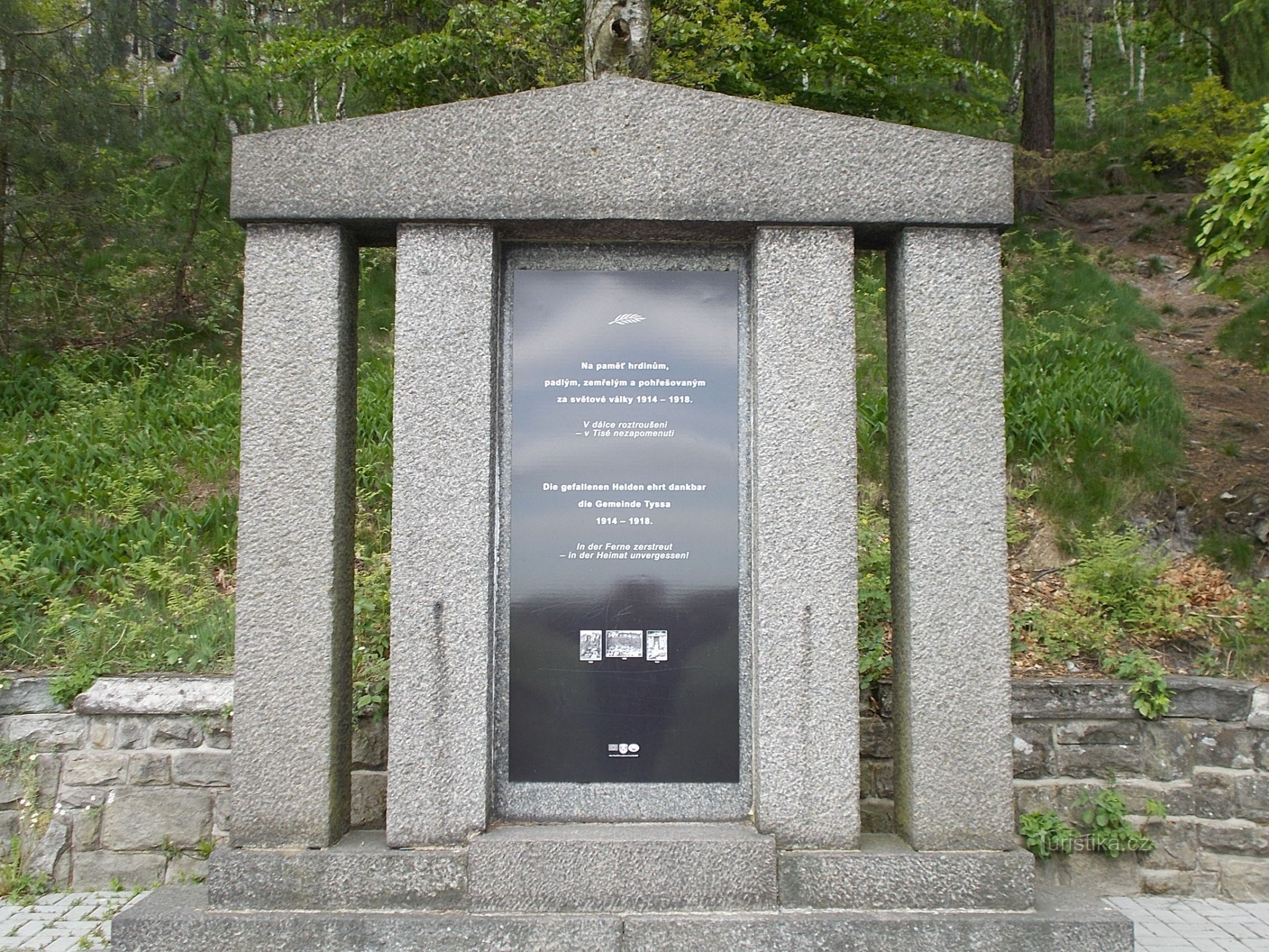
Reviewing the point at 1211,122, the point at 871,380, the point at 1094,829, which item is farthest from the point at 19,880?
the point at 1211,122

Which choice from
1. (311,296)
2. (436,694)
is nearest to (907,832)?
(436,694)

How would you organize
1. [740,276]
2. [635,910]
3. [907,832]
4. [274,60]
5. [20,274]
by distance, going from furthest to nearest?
[274,60] → [20,274] → [740,276] → [907,832] → [635,910]

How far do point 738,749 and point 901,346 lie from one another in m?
1.69

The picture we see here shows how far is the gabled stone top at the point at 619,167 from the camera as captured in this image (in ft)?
11.7

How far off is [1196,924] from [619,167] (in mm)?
4179

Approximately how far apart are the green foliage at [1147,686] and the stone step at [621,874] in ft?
7.70

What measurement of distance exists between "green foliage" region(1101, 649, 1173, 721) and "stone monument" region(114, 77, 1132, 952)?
1.56m

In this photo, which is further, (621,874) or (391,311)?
(391,311)

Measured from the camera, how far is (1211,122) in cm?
1191

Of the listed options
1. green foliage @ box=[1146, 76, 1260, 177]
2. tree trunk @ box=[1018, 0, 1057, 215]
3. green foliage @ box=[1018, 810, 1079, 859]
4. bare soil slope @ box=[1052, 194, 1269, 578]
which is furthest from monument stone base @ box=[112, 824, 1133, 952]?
tree trunk @ box=[1018, 0, 1057, 215]

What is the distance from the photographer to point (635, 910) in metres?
3.28

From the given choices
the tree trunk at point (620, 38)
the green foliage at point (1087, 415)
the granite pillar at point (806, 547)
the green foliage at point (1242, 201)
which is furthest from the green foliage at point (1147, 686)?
the tree trunk at point (620, 38)

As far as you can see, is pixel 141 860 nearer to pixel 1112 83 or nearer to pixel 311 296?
pixel 311 296

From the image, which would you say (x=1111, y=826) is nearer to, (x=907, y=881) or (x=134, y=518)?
(x=907, y=881)
